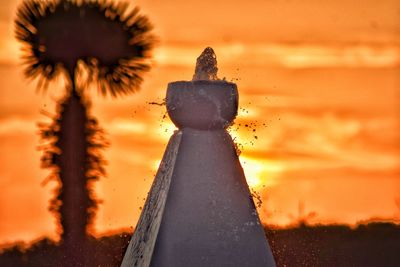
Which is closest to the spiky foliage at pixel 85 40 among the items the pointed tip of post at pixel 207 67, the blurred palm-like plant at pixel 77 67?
the blurred palm-like plant at pixel 77 67

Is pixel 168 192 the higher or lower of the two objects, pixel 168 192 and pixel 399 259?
the higher

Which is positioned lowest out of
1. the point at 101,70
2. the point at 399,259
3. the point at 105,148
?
the point at 399,259

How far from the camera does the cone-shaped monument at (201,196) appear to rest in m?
7.56

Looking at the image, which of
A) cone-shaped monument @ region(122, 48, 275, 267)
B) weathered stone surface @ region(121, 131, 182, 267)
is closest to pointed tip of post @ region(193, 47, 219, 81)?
cone-shaped monument @ region(122, 48, 275, 267)

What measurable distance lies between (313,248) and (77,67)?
5054mm

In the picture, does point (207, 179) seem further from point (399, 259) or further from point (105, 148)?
point (399, 259)

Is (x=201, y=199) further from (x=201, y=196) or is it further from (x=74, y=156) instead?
(x=74, y=156)

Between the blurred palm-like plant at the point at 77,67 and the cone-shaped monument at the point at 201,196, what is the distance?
7627 mm

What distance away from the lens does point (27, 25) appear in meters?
16.0

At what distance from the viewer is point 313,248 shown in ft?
53.9

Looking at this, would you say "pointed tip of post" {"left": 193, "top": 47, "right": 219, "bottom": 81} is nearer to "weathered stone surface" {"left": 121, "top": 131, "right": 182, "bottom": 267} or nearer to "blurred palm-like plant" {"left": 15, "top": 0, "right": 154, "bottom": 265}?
"weathered stone surface" {"left": 121, "top": 131, "right": 182, "bottom": 267}

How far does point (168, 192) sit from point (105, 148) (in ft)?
26.4

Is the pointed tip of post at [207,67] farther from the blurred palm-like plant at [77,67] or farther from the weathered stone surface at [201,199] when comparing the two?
the blurred palm-like plant at [77,67]

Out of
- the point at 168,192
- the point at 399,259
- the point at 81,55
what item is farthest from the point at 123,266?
the point at 399,259
